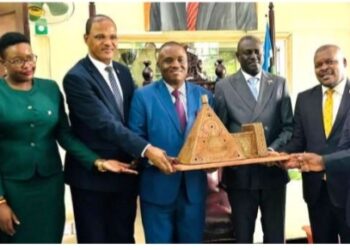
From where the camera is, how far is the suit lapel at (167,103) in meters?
2.13

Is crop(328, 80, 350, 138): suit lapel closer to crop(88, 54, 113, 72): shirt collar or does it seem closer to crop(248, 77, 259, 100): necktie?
crop(248, 77, 259, 100): necktie

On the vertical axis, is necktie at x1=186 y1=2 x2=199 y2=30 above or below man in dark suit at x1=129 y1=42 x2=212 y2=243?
above

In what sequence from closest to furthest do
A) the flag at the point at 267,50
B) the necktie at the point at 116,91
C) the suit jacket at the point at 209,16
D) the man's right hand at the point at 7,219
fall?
the man's right hand at the point at 7,219 → the necktie at the point at 116,91 → the flag at the point at 267,50 → the suit jacket at the point at 209,16

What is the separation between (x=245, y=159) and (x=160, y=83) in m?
0.55

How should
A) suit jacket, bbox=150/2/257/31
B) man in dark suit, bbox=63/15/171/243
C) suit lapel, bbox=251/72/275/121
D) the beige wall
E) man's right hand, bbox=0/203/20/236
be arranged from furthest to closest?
the beige wall, suit jacket, bbox=150/2/257/31, suit lapel, bbox=251/72/275/121, man in dark suit, bbox=63/15/171/243, man's right hand, bbox=0/203/20/236

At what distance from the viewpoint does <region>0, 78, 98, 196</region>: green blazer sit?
6.61 ft

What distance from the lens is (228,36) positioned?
4.32 metres

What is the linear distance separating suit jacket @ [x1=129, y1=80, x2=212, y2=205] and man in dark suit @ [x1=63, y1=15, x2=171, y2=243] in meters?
0.09

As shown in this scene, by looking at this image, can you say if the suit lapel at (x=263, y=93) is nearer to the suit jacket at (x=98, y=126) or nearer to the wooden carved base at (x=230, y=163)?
the wooden carved base at (x=230, y=163)

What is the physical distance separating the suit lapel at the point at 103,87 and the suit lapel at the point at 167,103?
22cm

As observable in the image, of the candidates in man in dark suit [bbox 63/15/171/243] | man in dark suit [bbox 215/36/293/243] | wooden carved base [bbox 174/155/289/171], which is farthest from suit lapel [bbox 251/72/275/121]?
man in dark suit [bbox 63/15/171/243]

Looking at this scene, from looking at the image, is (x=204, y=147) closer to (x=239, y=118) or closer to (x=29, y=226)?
(x=239, y=118)

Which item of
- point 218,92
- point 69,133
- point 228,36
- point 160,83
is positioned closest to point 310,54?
point 228,36

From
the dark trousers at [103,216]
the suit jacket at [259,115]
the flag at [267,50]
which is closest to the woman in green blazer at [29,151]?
the dark trousers at [103,216]
